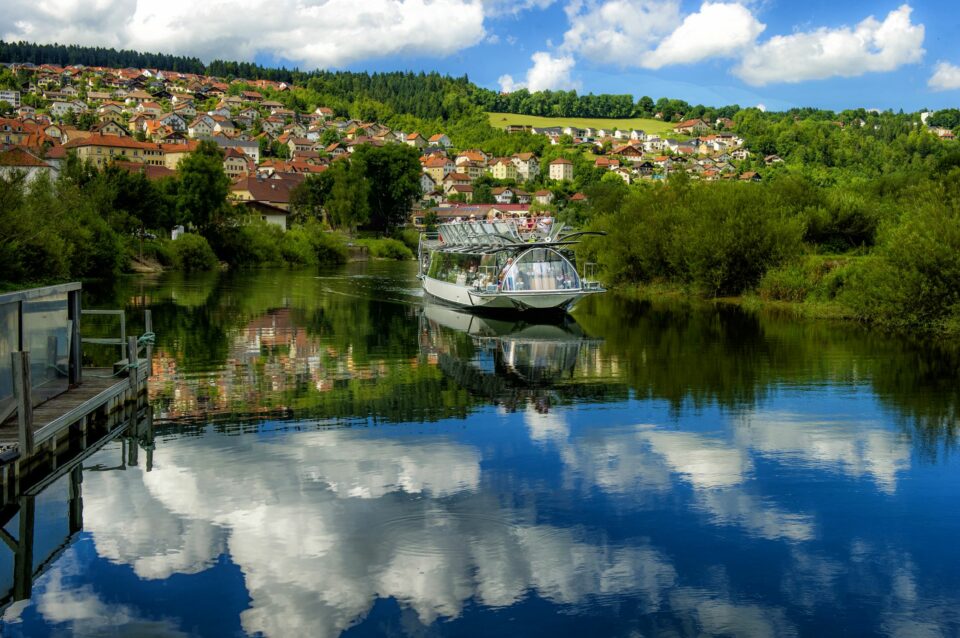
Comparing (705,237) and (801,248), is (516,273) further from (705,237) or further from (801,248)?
(801,248)

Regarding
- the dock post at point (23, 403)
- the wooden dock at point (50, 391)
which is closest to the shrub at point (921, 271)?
the wooden dock at point (50, 391)

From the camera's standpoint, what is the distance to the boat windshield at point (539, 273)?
37.4 meters

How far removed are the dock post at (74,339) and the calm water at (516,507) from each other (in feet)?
6.01

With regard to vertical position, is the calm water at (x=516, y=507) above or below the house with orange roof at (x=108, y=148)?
below

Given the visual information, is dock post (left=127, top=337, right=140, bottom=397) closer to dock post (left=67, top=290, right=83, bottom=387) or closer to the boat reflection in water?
dock post (left=67, top=290, right=83, bottom=387)

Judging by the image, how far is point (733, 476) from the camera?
14.7m

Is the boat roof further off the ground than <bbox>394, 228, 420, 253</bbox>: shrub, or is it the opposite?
<bbox>394, 228, 420, 253</bbox>: shrub

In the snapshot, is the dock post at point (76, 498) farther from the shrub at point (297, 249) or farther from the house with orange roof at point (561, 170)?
the house with orange roof at point (561, 170)

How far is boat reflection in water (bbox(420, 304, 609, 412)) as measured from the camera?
2231cm

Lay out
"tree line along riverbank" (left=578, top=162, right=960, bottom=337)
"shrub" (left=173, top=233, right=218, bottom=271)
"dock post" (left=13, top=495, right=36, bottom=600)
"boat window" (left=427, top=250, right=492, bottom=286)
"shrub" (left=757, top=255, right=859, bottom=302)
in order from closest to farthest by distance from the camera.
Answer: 1. "dock post" (left=13, top=495, right=36, bottom=600)
2. "tree line along riverbank" (left=578, top=162, right=960, bottom=337)
3. "shrub" (left=757, top=255, right=859, bottom=302)
4. "boat window" (left=427, top=250, right=492, bottom=286)
5. "shrub" (left=173, top=233, right=218, bottom=271)

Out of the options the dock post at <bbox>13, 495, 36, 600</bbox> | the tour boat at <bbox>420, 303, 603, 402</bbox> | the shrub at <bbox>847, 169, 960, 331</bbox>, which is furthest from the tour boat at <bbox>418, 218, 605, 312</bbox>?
the dock post at <bbox>13, 495, 36, 600</bbox>

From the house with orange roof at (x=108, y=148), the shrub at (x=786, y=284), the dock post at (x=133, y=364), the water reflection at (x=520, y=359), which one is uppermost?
the house with orange roof at (x=108, y=148)

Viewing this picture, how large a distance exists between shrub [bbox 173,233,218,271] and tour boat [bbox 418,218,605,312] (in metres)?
35.1

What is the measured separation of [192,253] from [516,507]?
212ft
